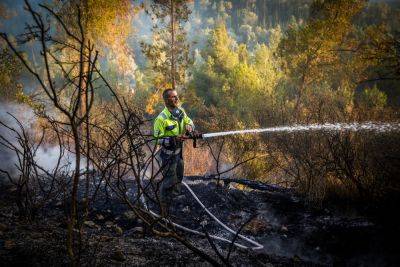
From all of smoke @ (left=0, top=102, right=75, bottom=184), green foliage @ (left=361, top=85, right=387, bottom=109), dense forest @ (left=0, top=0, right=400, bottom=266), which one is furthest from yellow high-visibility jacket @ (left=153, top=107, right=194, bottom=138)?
green foliage @ (left=361, top=85, right=387, bottom=109)

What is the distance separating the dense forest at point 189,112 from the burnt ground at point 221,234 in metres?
0.11

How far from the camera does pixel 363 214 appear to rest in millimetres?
5188

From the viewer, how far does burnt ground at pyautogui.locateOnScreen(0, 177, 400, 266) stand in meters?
2.79

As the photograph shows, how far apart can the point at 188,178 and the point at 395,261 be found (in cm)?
476

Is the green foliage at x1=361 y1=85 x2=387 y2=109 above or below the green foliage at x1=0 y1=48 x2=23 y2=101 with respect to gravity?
below

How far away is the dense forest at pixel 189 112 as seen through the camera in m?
A: 2.24

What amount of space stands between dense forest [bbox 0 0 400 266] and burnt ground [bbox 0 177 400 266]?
0.11 m

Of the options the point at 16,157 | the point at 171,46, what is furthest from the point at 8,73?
the point at 171,46

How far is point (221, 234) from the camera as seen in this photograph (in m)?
4.77

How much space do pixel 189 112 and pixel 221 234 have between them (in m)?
17.2

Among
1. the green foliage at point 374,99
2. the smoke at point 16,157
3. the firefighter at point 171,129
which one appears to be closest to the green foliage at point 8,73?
the smoke at point 16,157

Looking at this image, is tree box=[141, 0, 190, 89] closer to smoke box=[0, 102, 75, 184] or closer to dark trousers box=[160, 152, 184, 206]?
smoke box=[0, 102, 75, 184]

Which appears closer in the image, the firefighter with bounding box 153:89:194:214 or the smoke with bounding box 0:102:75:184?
the firefighter with bounding box 153:89:194:214

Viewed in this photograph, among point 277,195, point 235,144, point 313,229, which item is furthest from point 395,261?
point 235,144
